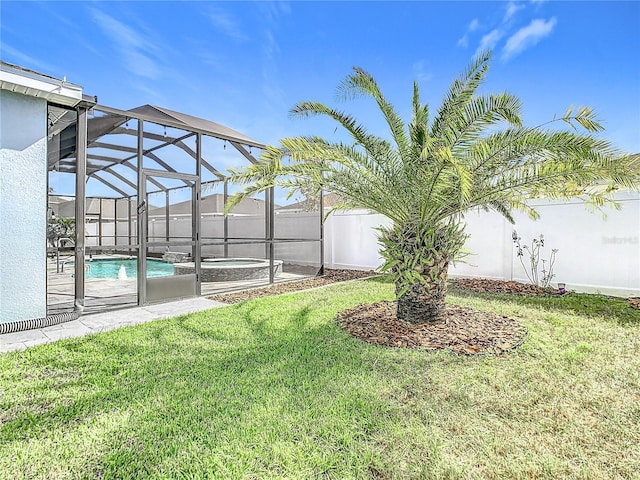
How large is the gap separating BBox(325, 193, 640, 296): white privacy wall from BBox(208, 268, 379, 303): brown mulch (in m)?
3.47

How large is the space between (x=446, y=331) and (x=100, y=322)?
604 centimetres

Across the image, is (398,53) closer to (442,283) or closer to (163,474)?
(442,283)

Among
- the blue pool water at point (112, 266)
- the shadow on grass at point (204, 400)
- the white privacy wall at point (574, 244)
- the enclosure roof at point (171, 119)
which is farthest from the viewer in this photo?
the blue pool water at point (112, 266)

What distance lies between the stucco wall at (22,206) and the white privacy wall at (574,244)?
294 inches

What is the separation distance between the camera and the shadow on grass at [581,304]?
20.9ft

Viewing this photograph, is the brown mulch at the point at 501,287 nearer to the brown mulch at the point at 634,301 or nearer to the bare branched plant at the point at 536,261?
the bare branched plant at the point at 536,261

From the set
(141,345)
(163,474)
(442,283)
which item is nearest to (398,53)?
(442,283)

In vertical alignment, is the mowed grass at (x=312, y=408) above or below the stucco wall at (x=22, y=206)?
below

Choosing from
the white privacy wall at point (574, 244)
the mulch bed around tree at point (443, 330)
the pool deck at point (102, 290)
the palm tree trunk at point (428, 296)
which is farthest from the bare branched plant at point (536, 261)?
the pool deck at point (102, 290)

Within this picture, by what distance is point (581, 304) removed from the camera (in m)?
7.33

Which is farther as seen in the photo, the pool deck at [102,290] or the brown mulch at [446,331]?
the pool deck at [102,290]

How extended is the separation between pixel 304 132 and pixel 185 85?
10.8 meters

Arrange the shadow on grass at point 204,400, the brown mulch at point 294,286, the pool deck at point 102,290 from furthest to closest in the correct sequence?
1. the brown mulch at point 294,286
2. the pool deck at point 102,290
3. the shadow on grass at point 204,400

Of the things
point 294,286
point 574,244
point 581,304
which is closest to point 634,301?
point 581,304
